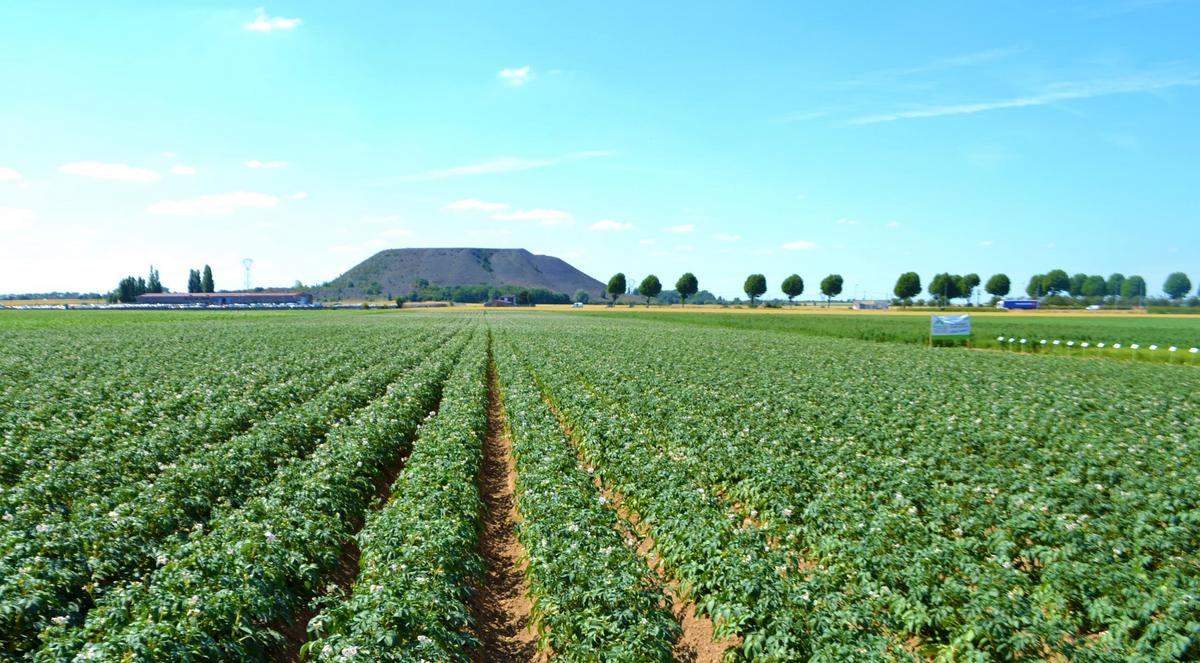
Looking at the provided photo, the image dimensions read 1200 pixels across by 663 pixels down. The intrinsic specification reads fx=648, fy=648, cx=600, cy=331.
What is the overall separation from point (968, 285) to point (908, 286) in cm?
1944

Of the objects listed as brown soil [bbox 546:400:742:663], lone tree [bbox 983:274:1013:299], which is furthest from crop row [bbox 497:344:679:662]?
lone tree [bbox 983:274:1013:299]

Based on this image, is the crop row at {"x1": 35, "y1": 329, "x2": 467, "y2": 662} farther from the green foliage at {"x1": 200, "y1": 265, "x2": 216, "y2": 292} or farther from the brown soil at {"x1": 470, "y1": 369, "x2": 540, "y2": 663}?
the green foliage at {"x1": 200, "y1": 265, "x2": 216, "y2": 292}

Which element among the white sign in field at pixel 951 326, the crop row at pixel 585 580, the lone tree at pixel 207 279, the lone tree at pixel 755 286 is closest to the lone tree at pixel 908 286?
the lone tree at pixel 755 286

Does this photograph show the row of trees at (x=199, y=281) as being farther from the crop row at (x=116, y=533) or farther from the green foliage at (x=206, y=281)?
the crop row at (x=116, y=533)

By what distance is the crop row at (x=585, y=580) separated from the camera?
6.06 metres

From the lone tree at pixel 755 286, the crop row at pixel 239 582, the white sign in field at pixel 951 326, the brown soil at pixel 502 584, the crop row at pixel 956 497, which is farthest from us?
the lone tree at pixel 755 286

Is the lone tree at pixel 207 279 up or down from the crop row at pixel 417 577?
up

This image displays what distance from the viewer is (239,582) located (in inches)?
A: 265

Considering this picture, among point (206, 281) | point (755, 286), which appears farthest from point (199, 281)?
point (755, 286)

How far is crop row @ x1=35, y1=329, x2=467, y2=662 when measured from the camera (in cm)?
555

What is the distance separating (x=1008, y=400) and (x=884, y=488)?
470 inches

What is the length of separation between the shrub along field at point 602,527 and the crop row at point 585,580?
4cm

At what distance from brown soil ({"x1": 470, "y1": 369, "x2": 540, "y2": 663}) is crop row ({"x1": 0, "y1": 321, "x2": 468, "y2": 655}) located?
12.6 ft

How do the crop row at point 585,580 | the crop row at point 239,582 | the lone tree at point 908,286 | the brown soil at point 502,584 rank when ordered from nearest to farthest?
the crop row at point 239,582, the crop row at point 585,580, the brown soil at point 502,584, the lone tree at point 908,286
